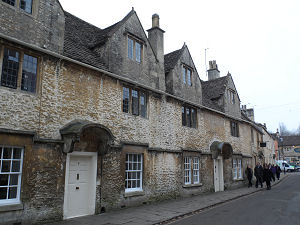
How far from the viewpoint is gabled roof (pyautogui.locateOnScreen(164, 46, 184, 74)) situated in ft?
54.0

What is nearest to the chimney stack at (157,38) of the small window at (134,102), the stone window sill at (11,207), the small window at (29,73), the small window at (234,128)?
the small window at (134,102)

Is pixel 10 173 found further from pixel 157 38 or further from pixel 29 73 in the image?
pixel 157 38

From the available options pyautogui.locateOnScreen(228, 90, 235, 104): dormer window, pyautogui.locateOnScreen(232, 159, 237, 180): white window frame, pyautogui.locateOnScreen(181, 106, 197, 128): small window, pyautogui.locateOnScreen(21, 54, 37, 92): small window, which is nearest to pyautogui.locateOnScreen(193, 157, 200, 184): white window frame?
pyautogui.locateOnScreen(181, 106, 197, 128): small window

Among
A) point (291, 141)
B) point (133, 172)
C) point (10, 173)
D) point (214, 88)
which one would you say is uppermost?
point (214, 88)

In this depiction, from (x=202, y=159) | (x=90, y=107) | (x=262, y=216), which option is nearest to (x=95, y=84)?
(x=90, y=107)

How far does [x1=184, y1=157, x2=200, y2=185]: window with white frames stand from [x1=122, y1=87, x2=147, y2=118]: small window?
16.7 feet

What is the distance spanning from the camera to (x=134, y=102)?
1310 cm

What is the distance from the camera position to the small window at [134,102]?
41.3 feet

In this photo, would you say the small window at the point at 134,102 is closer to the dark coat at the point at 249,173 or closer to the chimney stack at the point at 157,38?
the chimney stack at the point at 157,38

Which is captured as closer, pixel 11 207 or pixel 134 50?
pixel 11 207

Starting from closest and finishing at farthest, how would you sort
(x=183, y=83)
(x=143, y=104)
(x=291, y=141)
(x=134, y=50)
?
(x=134, y=50)
(x=143, y=104)
(x=183, y=83)
(x=291, y=141)

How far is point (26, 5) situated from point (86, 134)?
5.32m

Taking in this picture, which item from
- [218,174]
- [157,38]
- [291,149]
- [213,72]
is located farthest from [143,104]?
[291,149]

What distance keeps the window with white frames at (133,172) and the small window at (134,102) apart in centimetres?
222
